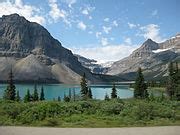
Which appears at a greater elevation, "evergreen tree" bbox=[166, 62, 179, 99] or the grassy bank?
"evergreen tree" bbox=[166, 62, 179, 99]

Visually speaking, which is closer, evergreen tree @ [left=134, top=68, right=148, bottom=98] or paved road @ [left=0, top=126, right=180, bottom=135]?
paved road @ [left=0, top=126, right=180, bottom=135]

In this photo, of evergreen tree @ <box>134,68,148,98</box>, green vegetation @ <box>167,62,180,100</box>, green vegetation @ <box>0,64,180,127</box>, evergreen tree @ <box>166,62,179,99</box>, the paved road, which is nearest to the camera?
the paved road

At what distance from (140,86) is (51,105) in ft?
244

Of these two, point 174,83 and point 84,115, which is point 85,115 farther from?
point 174,83

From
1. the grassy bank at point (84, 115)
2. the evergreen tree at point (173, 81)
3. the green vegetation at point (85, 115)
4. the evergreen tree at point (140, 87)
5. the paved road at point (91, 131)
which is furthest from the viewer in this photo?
the evergreen tree at point (140, 87)

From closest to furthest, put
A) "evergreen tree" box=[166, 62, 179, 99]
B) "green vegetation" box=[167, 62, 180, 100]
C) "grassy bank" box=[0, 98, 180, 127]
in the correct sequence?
"grassy bank" box=[0, 98, 180, 127]
"green vegetation" box=[167, 62, 180, 100]
"evergreen tree" box=[166, 62, 179, 99]

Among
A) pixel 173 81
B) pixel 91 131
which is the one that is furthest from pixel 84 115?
pixel 173 81

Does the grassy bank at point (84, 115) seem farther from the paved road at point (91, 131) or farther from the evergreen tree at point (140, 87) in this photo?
the evergreen tree at point (140, 87)

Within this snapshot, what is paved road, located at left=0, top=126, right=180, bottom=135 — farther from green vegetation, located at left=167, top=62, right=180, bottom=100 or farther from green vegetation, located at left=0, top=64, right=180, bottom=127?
green vegetation, located at left=167, top=62, right=180, bottom=100

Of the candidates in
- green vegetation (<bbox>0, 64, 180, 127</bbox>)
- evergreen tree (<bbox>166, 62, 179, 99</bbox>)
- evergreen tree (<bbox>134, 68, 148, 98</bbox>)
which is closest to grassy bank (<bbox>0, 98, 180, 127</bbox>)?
green vegetation (<bbox>0, 64, 180, 127</bbox>)

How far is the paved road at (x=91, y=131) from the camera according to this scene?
63.9 ft

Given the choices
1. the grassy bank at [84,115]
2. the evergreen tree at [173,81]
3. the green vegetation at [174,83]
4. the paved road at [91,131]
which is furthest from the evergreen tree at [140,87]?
the paved road at [91,131]

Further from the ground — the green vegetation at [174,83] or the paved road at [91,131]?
the green vegetation at [174,83]

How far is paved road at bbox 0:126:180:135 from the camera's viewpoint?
19.5 metres
